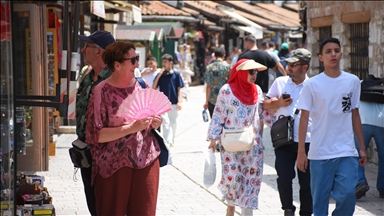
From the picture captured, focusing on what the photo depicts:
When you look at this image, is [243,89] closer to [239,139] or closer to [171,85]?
[239,139]

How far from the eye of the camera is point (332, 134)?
20.4ft

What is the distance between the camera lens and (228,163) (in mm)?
7410

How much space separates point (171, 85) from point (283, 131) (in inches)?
265

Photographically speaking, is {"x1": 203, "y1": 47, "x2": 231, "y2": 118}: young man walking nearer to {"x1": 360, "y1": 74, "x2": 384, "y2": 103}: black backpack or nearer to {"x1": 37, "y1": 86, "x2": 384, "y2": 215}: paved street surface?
{"x1": 37, "y1": 86, "x2": 384, "y2": 215}: paved street surface

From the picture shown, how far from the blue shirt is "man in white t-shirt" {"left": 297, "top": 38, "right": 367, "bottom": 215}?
296 inches

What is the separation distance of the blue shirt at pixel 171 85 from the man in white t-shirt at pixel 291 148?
635 cm

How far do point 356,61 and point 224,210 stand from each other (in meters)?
5.32

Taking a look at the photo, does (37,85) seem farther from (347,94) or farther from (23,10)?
(347,94)

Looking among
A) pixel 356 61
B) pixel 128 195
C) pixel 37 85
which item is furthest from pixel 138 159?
pixel 356 61

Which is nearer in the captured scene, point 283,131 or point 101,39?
point 101,39

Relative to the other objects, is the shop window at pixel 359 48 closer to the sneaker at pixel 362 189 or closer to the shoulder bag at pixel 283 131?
the sneaker at pixel 362 189

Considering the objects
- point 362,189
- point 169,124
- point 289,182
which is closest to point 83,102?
point 289,182

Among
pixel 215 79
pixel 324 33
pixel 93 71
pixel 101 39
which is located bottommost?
pixel 215 79

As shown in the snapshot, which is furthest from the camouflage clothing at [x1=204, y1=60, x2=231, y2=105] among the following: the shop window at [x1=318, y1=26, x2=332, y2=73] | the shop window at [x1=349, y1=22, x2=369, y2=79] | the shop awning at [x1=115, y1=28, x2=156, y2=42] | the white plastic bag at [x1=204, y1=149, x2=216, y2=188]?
the shop awning at [x1=115, y1=28, x2=156, y2=42]
